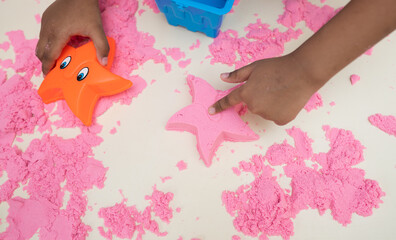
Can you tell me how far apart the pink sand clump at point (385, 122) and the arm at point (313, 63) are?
0.97ft

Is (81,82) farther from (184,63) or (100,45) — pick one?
(184,63)

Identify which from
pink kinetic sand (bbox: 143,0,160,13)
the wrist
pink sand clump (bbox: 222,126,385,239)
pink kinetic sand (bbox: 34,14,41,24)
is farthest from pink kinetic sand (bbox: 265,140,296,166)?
pink kinetic sand (bbox: 34,14,41,24)

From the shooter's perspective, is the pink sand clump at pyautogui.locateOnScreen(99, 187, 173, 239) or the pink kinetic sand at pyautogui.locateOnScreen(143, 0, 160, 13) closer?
the pink sand clump at pyautogui.locateOnScreen(99, 187, 173, 239)

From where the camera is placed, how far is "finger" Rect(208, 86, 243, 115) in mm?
741

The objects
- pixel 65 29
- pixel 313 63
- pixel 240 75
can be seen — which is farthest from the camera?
pixel 65 29

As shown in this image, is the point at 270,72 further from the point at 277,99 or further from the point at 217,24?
the point at 217,24

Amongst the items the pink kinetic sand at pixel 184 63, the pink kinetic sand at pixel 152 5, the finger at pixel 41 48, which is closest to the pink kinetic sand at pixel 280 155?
the pink kinetic sand at pixel 184 63

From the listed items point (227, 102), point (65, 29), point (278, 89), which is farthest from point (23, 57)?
point (278, 89)

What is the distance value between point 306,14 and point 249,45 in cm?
22

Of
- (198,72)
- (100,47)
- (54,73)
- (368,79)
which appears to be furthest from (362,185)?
(54,73)

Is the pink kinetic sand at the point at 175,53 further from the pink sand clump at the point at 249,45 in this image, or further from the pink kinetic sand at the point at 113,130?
the pink kinetic sand at the point at 113,130

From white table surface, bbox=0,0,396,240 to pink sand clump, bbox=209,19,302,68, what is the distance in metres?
0.02

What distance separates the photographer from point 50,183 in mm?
831

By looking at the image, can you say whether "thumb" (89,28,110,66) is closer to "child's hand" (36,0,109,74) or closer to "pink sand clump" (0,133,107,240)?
"child's hand" (36,0,109,74)
